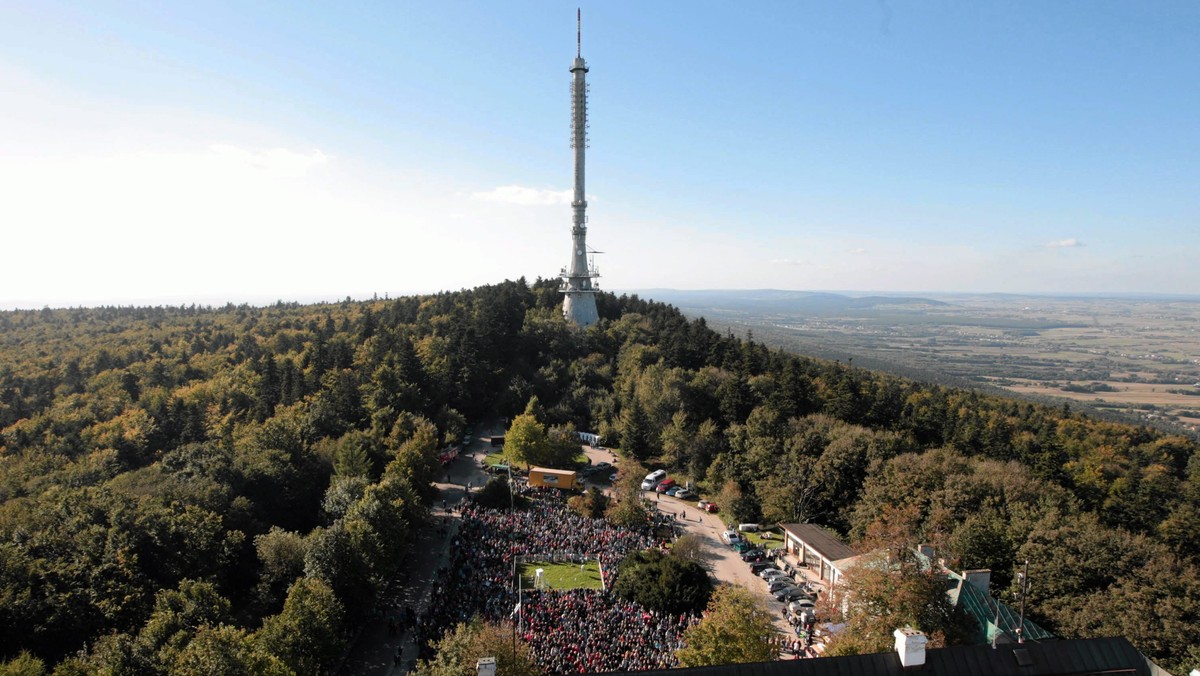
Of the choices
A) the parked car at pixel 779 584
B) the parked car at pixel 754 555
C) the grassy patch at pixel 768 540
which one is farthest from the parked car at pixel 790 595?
the grassy patch at pixel 768 540

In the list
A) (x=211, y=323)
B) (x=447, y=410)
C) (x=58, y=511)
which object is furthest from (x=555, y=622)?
(x=211, y=323)

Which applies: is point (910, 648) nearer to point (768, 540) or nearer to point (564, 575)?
point (564, 575)

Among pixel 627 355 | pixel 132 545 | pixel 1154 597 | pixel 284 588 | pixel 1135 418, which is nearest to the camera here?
pixel 1154 597

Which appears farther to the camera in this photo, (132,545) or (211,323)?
(211,323)

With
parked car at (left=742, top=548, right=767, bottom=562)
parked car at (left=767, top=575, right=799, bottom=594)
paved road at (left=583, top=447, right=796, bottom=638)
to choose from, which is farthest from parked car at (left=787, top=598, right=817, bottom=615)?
parked car at (left=742, top=548, right=767, bottom=562)

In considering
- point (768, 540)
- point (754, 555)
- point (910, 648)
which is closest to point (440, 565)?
point (754, 555)

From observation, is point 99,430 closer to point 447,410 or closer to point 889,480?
point 447,410
